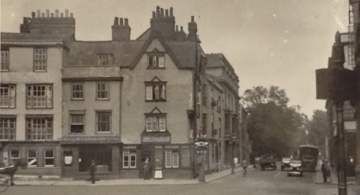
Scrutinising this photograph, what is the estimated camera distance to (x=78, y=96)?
2633cm

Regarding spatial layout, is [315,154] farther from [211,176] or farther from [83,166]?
→ [83,166]

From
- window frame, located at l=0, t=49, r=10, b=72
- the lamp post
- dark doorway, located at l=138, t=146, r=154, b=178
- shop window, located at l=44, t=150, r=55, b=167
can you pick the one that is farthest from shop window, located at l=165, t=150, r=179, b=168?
the lamp post

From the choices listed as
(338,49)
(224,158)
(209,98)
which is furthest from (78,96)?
(338,49)

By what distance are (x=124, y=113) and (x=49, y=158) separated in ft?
12.2

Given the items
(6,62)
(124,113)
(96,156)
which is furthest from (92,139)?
(6,62)

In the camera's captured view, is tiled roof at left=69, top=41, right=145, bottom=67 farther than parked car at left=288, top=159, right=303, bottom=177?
No

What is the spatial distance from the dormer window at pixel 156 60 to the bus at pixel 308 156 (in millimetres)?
14920

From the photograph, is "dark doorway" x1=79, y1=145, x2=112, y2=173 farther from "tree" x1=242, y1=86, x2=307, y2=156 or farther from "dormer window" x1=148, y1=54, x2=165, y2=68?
"tree" x1=242, y1=86, x2=307, y2=156

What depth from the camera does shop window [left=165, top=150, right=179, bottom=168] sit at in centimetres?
2667

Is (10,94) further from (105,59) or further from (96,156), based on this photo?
(96,156)

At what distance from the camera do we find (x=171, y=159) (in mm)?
26812

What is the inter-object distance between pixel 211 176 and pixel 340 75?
20475 mm

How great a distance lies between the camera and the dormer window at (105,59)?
2671cm

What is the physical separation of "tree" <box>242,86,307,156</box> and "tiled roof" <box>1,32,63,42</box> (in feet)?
27.8
